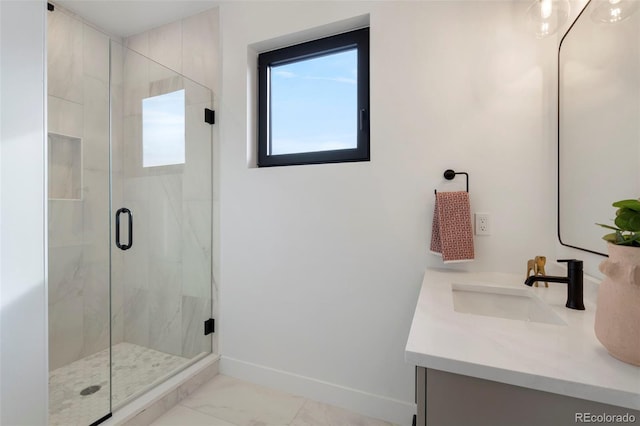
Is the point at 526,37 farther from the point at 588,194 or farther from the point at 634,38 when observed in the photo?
the point at 588,194

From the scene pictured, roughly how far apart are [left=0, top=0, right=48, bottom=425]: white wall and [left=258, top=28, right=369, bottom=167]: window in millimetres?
1082

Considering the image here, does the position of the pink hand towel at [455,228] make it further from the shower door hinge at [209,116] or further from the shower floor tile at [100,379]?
the shower floor tile at [100,379]

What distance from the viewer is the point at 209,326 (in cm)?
191

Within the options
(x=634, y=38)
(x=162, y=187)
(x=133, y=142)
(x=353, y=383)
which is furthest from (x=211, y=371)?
(x=634, y=38)

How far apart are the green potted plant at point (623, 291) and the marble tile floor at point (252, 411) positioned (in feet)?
4.03

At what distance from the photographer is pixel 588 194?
3.26 feet

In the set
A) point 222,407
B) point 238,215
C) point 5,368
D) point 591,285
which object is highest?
point 238,215

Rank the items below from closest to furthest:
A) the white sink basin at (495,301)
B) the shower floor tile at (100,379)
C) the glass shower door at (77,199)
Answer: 1. the white sink basin at (495,301)
2. the shower floor tile at (100,379)
3. the glass shower door at (77,199)

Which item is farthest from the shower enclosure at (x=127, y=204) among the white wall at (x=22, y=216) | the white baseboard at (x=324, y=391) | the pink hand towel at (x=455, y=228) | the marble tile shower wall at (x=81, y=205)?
the pink hand towel at (x=455, y=228)

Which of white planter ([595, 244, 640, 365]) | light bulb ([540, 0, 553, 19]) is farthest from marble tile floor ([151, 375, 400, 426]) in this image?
light bulb ([540, 0, 553, 19])

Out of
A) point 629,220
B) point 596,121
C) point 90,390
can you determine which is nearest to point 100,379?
point 90,390

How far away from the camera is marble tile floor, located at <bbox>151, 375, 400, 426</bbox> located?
4.69ft

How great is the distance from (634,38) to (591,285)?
739mm

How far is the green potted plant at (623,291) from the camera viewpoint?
0.52m
